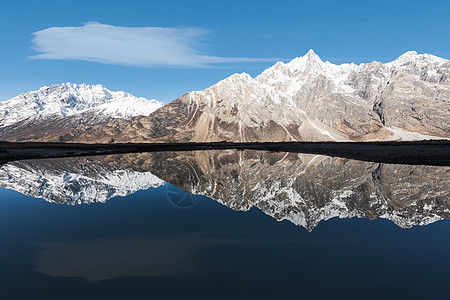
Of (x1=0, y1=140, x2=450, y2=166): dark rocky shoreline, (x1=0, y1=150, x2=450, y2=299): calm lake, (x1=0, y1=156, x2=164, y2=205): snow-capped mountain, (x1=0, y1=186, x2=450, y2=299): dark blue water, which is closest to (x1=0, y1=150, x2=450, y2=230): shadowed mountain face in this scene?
(x1=0, y1=156, x2=164, y2=205): snow-capped mountain

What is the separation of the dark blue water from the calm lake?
45 millimetres

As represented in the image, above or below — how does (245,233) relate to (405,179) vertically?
below

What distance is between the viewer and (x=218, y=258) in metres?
11.2

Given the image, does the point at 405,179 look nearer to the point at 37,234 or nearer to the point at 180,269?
the point at 180,269

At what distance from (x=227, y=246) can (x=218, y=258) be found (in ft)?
4.26

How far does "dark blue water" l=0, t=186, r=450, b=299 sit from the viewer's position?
9031 millimetres

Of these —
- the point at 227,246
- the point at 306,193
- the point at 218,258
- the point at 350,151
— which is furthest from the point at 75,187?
the point at 350,151

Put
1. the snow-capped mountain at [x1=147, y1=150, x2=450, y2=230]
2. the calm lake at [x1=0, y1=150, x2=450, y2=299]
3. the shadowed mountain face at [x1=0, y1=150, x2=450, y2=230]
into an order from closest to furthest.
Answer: the calm lake at [x1=0, y1=150, x2=450, y2=299] → the snow-capped mountain at [x1=147, y1=150, x2=450, y2=230] → the shadowed mountain face at [x1=0, y1=150, x2=450, y2=230]

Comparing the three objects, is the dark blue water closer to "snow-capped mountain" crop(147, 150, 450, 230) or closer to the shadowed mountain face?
"snow-capped mountain" crop(147, 150, 450, 230)

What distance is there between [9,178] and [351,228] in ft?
127

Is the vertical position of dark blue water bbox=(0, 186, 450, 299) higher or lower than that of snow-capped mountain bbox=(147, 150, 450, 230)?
lower

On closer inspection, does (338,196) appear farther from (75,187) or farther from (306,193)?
(75,187)

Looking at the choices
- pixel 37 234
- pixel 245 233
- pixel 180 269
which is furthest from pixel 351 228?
pixel 37 234

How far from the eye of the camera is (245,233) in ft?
47.0
